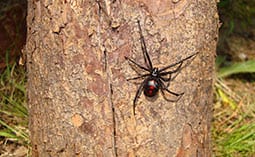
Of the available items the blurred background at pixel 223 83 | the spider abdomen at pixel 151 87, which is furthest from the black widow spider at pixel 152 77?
the blurred background at pixel 223 83

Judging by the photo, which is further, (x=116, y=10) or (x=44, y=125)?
(x=44, y=125)

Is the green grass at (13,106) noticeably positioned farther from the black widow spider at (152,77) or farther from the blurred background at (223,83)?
the black widow spider at (152,77)

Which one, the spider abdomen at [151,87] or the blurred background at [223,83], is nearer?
the spider abdomen at [151,87]

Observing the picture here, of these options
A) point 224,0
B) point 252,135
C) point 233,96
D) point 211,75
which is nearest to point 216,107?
point 233,96

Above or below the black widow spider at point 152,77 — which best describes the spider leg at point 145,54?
above

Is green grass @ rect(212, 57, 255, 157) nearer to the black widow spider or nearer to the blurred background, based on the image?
the blurred background

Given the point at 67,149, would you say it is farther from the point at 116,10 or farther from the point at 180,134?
the point at 116,10
